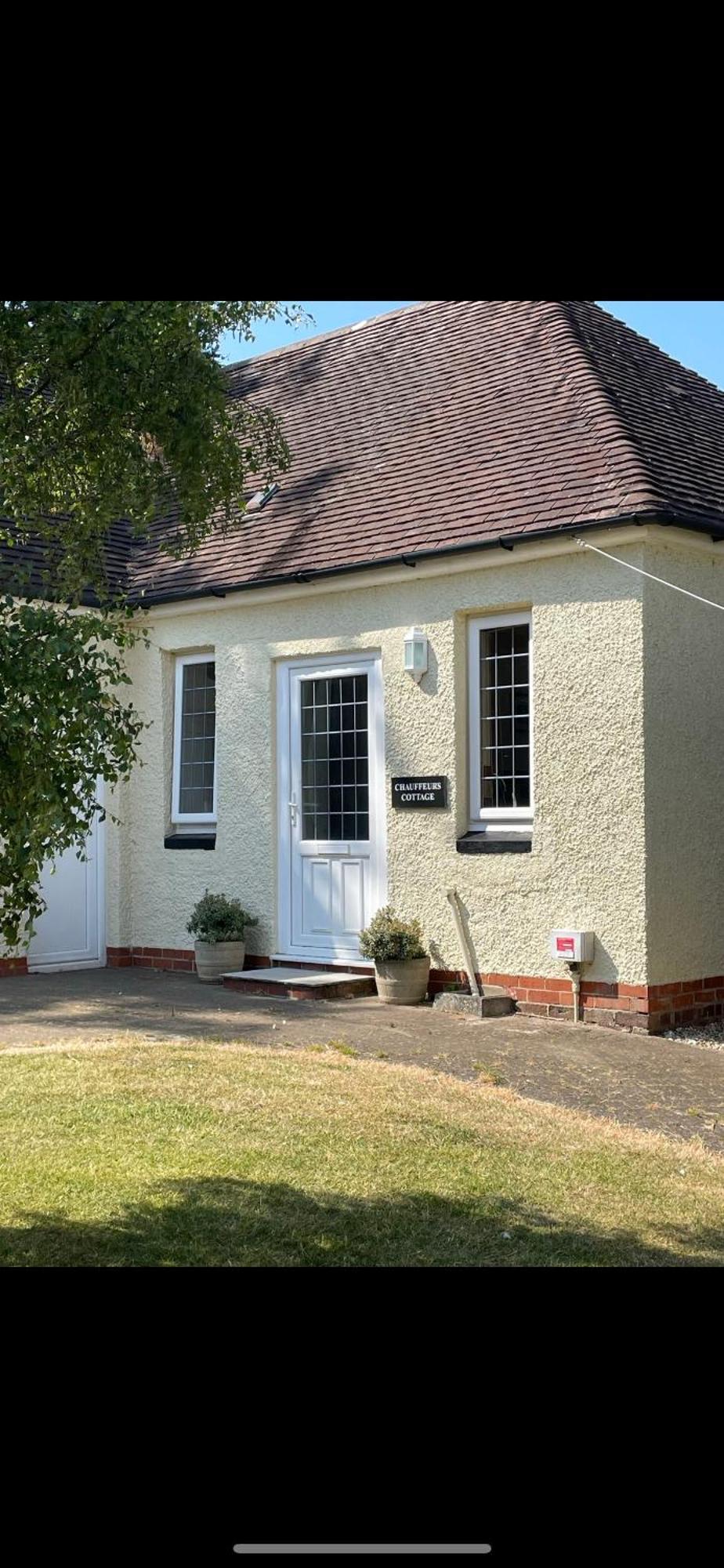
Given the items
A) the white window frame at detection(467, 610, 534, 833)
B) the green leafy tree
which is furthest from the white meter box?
the green leafy tree

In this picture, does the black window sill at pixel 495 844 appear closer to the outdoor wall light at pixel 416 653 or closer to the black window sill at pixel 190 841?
the outdoor wall light at pixel 416 653

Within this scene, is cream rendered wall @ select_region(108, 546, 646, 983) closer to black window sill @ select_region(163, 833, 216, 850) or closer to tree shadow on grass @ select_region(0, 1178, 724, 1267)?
black window sill @ select_region(163, 833, 216, 850)

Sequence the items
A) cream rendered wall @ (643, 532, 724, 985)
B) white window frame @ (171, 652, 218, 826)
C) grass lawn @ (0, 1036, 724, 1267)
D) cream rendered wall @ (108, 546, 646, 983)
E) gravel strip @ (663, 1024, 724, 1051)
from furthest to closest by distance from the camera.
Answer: white window frame @ (171, 652, 218, 826)
cream rendered wall @ (108, 546, 646, 983)
cream rendered wall @ (643, 532, 724, 985)
gravel strip @ (663, 1024, 724, 1051)
grass lawn @ (0, 1036, 724, 1267)

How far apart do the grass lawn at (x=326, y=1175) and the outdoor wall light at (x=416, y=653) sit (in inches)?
164

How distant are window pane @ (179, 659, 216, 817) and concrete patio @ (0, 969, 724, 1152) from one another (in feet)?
7.04

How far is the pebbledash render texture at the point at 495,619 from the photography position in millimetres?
10320

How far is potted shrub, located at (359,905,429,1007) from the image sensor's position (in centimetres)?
1134

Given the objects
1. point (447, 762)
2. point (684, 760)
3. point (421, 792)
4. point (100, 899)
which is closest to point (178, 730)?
point (100, 899)

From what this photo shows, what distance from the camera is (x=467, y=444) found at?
12.3m
